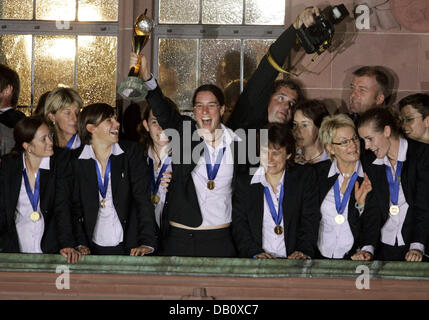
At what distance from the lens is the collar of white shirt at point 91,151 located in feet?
16.3

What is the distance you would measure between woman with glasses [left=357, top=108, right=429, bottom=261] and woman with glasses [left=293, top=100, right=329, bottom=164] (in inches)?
20.1

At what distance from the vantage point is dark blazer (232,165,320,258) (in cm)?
476

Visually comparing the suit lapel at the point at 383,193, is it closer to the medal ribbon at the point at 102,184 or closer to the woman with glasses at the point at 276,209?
the woman with glasses at the point at 276,209

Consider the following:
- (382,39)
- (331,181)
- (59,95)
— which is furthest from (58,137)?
(382,39)

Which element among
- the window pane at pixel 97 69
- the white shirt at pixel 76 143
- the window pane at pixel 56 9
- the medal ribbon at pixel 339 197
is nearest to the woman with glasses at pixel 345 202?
the medal ribbon at pixel 339 197

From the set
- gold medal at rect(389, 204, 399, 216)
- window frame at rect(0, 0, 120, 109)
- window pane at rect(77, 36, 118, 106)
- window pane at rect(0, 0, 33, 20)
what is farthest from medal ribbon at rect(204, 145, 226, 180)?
window pane at rect(0, 0, 33, 20)

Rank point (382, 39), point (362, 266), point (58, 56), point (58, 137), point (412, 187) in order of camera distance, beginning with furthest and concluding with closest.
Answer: point (58, 56) → point (382, 39) → point (58, 137) → point (412, 187) → point (362, 266)

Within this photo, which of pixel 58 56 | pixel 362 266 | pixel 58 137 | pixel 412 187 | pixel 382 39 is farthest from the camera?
pixel 58 56

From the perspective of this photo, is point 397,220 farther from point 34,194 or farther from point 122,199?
point 34,194

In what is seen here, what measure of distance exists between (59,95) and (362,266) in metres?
2.62

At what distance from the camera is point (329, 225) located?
190 inches

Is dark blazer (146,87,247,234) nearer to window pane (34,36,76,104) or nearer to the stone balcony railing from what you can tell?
the stone balcony railing

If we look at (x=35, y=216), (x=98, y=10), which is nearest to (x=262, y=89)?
(x=35, y=216)

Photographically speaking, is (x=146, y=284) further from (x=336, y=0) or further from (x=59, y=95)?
(x=336, y=0)
